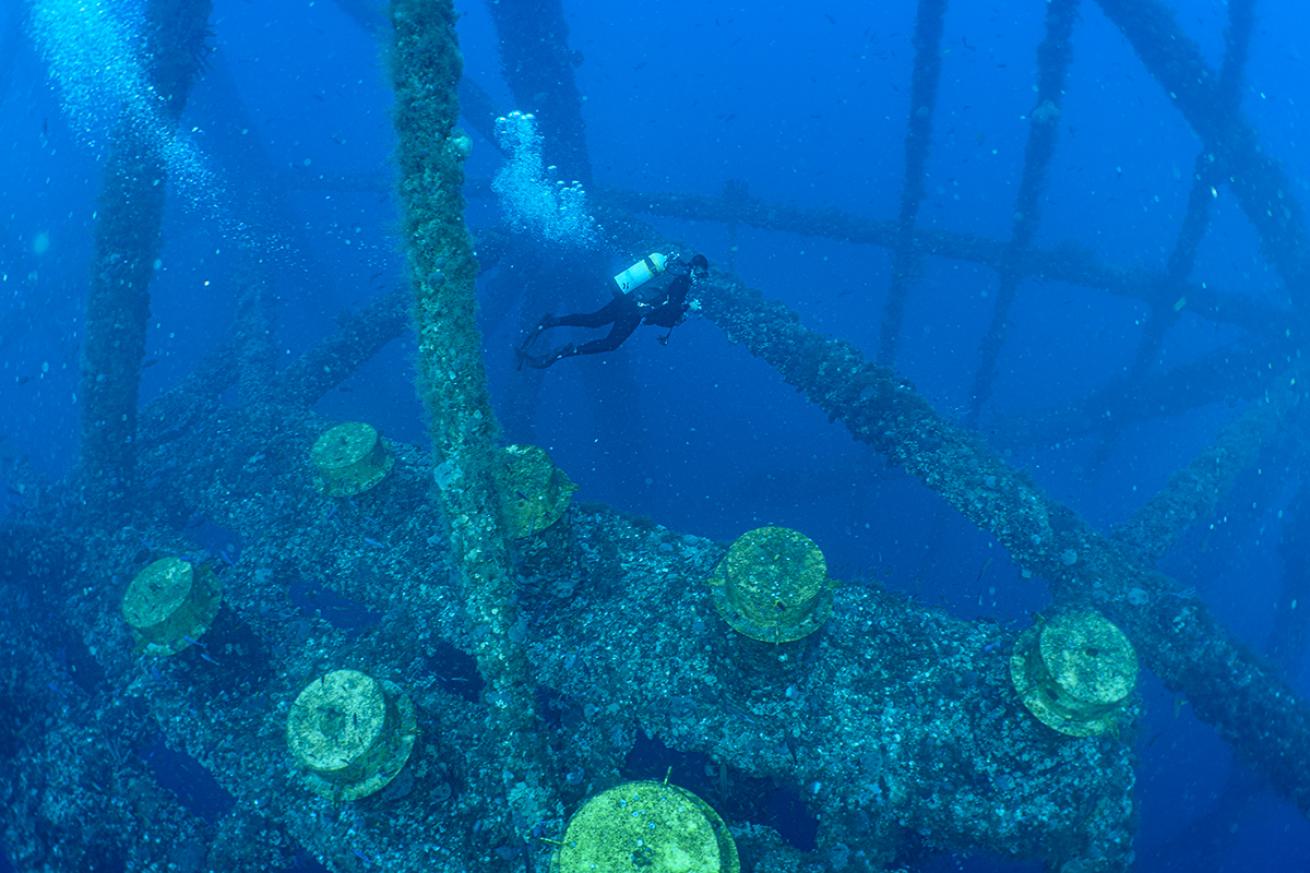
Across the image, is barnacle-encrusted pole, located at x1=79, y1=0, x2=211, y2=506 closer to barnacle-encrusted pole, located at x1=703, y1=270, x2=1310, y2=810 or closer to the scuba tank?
the scuba tank

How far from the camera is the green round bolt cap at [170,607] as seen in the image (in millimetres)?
4027

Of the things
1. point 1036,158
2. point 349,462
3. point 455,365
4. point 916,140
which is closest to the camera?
point 455,365

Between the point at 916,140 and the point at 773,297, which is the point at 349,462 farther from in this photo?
the point at 773,297

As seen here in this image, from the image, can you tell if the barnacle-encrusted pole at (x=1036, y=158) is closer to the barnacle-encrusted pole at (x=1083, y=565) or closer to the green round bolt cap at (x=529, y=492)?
the barnacle-encrusted pole at (x=1083, y=565)

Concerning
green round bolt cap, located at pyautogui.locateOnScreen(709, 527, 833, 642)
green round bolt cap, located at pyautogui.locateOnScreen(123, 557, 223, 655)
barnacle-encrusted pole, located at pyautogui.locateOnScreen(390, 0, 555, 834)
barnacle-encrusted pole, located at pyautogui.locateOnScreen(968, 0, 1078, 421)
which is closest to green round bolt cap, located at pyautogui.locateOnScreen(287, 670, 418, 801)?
barnacle-encrusted pole, located at pyautogui.locateOnScreen(390, 0, 555, 834)

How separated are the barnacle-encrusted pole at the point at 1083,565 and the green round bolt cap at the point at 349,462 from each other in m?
3.96

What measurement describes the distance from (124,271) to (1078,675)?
8231 millimetres

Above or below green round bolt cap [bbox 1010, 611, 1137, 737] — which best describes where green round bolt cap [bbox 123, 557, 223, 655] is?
below

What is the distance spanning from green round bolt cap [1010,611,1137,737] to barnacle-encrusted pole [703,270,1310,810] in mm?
1390

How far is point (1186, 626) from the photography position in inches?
173

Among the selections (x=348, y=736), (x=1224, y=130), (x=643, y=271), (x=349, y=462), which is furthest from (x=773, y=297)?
(x=348, y=736)

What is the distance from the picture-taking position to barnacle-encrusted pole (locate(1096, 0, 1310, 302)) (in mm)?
8219

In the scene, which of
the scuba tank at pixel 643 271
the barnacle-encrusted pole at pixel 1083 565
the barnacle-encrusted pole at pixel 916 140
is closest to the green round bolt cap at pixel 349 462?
the scuba tank at pixel 643 271

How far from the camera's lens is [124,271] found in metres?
6.05
